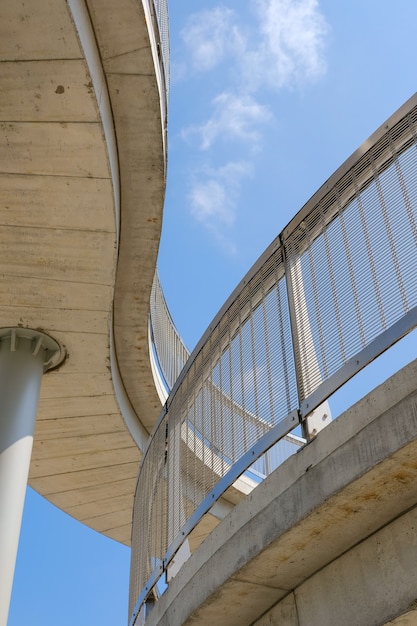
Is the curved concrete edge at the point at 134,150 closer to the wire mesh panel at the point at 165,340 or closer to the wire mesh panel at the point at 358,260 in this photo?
the wire mesh panel at the point at 165,340

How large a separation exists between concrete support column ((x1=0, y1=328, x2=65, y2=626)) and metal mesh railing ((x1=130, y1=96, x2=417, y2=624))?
9.43 ft

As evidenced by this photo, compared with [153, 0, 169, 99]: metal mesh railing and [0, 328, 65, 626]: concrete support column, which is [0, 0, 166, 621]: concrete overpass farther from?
[153, 0, 169, 99]: metal mesh railing

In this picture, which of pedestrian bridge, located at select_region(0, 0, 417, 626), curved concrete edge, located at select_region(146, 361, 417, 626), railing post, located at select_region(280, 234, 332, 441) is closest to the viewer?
curved concrete edge, located at select_region(146, 361, 417, 626)

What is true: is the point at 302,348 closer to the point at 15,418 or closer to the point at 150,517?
the point at 150,517

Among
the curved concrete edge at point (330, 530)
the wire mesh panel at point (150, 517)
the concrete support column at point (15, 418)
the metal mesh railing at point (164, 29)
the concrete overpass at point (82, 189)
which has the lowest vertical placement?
the curved concrete edge at point (330, 530)

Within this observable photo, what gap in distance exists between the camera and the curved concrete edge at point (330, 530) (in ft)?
10.7

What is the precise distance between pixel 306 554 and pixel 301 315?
1.47 meters

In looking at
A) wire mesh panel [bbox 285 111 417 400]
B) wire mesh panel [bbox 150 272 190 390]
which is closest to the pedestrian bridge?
wire mesh panel [bbox 285 111 417 400]

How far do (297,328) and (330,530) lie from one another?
1324 millimetres

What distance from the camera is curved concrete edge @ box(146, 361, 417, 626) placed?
10.7ft

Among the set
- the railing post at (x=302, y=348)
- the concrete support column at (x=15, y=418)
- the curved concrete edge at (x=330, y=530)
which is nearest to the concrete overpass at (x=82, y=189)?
the concrete support column at (x=15, y=418)

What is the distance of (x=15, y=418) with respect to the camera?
9.16m

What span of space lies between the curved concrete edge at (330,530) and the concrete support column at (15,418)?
4.53 metres

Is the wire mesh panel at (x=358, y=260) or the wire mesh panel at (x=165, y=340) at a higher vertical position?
the wire mesh panel at (x=165, y=340)
